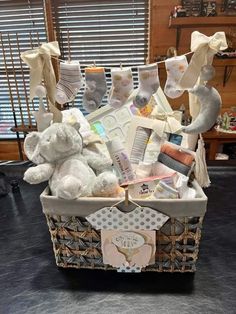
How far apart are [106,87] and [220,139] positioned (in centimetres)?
175

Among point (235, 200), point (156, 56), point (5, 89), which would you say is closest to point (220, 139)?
point (156, 56)

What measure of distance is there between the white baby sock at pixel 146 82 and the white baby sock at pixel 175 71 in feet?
0.12

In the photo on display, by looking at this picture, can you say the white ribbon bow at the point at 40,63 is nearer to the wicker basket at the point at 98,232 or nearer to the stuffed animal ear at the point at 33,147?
the stuffed animal ear at the point at 33,147

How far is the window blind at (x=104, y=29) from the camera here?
7.79 ft

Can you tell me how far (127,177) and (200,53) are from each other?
1.00ft

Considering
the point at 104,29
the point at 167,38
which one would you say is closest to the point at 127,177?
the point at 167,38

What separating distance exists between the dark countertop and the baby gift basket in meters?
0.03

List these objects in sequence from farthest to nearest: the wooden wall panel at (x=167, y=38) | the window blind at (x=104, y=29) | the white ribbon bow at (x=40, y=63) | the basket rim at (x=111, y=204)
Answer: the window blind at (x=104, y=29)
the wooden wall panel at (x=167, y=38)
the white ribbon bow at (x=40, y=63)
the basket rim at (x=111, y=204)

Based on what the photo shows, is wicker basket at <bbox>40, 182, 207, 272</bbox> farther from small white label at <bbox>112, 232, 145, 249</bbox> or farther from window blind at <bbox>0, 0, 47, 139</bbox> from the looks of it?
window blind at <bbox>0, 0, 47, 139</bbox>

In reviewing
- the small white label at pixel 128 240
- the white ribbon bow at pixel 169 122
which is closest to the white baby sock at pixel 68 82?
the white ribbon bow at pixel 169 122

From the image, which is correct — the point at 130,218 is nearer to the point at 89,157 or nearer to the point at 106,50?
the point at 89,157

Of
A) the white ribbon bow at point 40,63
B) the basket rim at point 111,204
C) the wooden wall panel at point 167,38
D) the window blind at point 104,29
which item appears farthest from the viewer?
the window blind at point 104,29

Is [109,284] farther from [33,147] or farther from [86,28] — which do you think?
[86,28]

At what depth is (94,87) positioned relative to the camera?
64 centimetres
